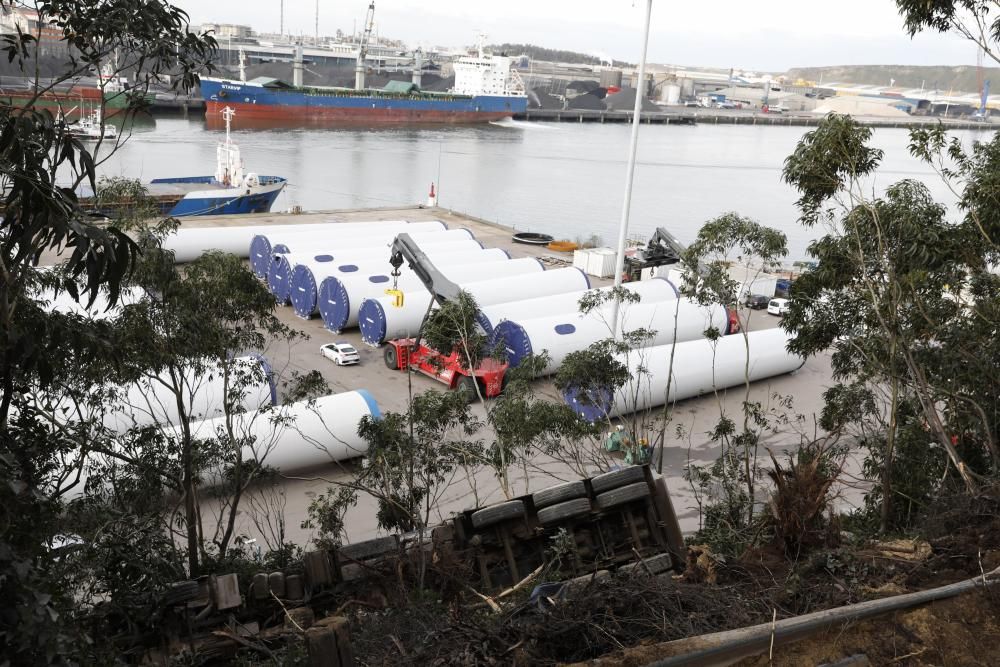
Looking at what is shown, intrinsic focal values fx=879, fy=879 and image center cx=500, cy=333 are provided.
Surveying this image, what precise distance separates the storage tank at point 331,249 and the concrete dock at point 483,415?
3.22ft

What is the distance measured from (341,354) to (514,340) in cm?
427

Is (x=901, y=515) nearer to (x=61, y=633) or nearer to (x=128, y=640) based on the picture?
(x=128, y=640)

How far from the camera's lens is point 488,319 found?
22.1m

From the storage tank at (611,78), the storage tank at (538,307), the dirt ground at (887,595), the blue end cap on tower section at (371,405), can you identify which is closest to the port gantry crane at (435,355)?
the storage tank at (538,307)

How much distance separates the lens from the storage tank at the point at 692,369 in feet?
61.4

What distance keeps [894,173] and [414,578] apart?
244 ft

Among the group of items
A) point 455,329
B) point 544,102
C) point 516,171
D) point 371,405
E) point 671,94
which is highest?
point 671,94

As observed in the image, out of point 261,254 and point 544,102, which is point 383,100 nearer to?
point 544,102

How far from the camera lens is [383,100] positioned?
90562mm

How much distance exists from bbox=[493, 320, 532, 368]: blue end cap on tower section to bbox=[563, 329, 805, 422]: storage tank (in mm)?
2316

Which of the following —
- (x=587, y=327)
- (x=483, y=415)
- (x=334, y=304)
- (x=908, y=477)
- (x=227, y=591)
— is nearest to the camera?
(x=227, y=591)

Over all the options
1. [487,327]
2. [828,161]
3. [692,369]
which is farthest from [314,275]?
[828,161]

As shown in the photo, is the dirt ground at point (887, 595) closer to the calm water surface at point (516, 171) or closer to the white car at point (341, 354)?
the white car at point (341, 354)

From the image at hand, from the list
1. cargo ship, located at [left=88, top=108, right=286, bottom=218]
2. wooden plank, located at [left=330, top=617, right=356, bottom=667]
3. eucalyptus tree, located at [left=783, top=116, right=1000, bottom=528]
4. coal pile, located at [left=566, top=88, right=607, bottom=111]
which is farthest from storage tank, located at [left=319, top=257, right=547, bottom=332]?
coal pile, located at [left=566, top=88, right=607, bottom=111]
